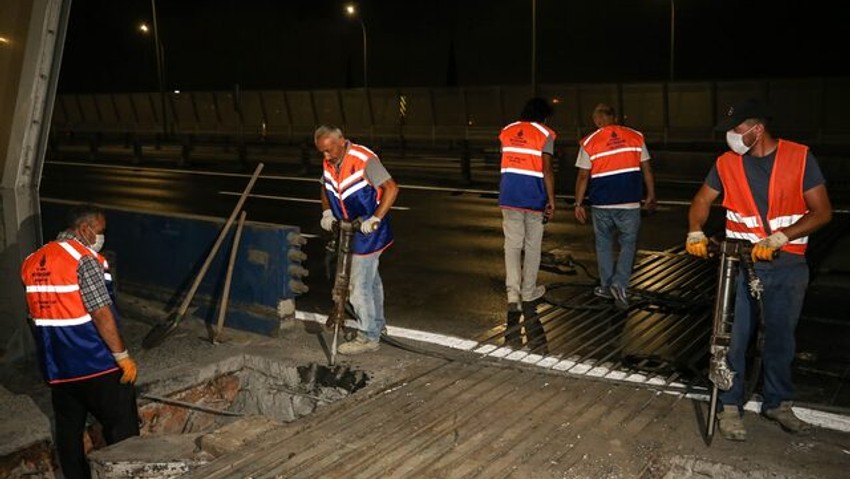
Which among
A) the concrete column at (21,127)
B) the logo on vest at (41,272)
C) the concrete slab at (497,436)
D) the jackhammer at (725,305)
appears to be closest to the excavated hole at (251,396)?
the concrete slab at (497,436)

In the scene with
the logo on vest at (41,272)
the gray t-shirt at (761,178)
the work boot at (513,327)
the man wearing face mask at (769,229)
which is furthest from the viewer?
the work boot at (513,327)

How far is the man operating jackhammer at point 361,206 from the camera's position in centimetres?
601

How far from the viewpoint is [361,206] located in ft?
20.0

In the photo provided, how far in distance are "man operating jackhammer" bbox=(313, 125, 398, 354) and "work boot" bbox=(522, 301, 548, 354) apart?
51.9 inches

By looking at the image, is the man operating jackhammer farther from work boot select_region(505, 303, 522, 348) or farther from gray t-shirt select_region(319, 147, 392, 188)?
work boot select_region(505, 303, 522, 348)

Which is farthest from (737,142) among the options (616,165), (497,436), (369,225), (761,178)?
(616,165)

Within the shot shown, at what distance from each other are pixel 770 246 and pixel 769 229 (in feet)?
0.89

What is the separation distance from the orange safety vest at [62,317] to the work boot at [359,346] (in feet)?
6.12

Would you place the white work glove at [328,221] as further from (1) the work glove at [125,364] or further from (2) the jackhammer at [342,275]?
(1) the work glove at [125,364]

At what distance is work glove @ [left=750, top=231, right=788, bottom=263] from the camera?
13.8 ft

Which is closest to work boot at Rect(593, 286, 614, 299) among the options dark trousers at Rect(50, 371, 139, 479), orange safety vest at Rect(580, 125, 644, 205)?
orange safety vest at Rect(580, 125, 644, 205)

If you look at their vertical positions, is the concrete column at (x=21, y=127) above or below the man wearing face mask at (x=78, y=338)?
above

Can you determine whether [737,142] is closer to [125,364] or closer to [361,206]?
[361,206]

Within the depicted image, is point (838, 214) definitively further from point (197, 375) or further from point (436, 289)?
point (197, 375)
